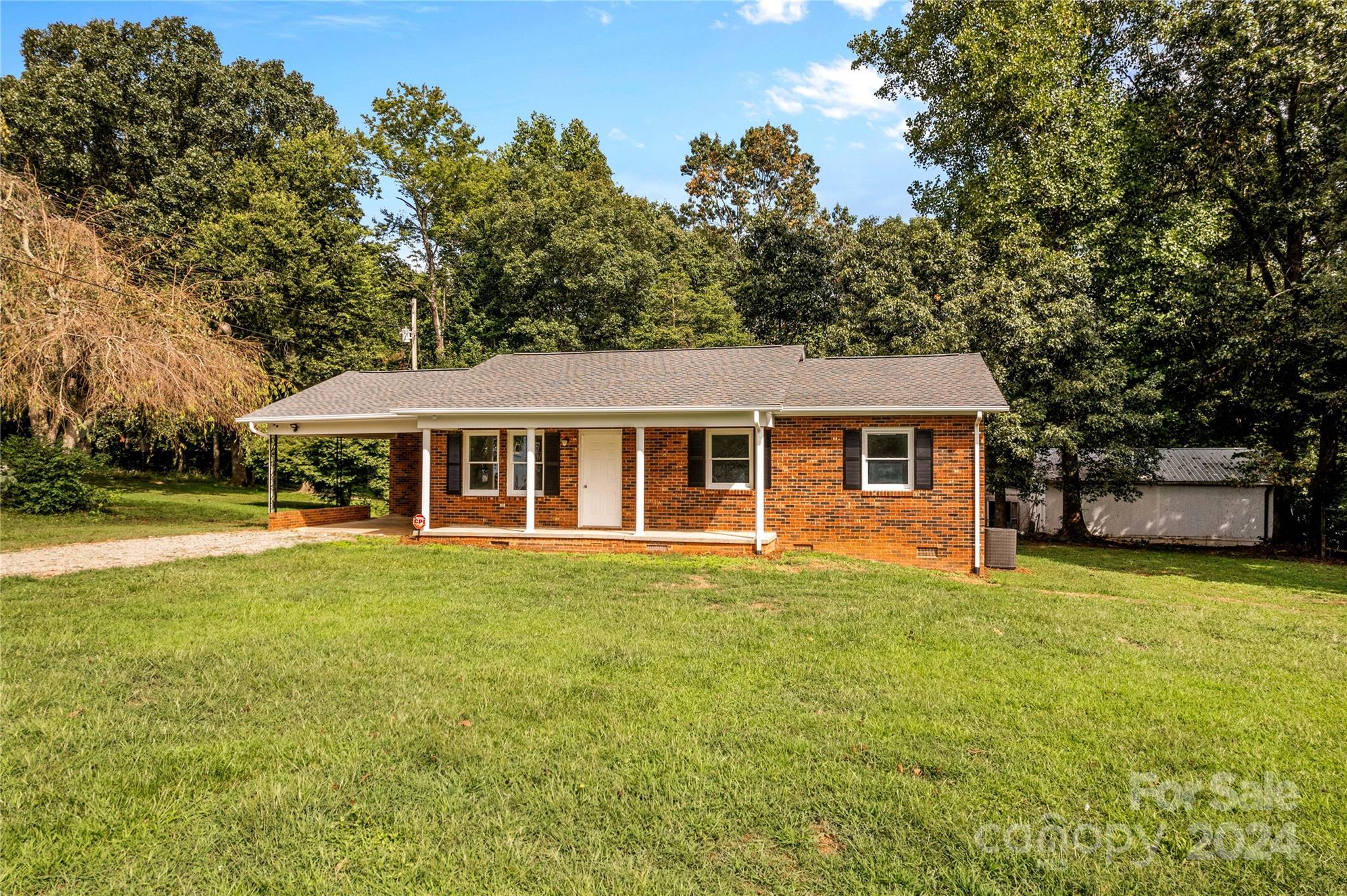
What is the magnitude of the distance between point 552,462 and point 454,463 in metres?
2.30

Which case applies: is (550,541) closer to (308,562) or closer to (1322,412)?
(308,562)

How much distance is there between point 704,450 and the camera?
13.7m

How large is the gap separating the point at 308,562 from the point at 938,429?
10.4 metres

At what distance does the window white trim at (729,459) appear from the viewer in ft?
44.4

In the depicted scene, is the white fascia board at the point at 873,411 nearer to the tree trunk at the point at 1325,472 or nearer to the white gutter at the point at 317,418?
the white gutter at the point at 317,418

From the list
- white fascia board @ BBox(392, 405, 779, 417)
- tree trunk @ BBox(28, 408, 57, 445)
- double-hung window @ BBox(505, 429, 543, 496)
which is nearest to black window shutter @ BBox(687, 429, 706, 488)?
white fascia board @ BBox(392, 405, 779, 417)

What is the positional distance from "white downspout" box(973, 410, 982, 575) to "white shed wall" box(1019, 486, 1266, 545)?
1093 cm

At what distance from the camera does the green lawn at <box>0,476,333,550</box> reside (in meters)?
13.3

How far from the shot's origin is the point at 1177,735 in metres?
4.47

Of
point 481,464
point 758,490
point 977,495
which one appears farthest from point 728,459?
point 481,464

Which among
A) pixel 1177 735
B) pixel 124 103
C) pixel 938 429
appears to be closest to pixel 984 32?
pixel 938 429

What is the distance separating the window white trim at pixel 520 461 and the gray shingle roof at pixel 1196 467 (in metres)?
14.1

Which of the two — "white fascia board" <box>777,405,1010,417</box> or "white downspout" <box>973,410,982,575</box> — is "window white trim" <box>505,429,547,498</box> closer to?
"white fascia board" <box>777,405,1010,417</box>

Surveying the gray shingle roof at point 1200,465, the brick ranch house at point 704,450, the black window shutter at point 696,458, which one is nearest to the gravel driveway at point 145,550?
the brick ranch house at point 704,450
